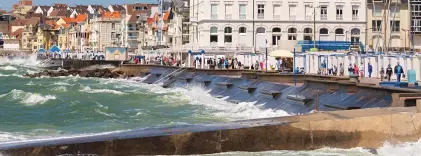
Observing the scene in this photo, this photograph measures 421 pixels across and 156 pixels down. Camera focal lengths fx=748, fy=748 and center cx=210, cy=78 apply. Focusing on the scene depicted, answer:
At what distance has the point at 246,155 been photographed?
16.4 m

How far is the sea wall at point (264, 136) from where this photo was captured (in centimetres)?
1572

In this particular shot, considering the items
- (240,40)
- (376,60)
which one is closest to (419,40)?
(240,40)

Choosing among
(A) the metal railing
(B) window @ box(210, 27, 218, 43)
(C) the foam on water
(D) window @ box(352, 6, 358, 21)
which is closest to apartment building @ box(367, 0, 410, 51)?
(D) window @ box(352, 6, 358, 21)

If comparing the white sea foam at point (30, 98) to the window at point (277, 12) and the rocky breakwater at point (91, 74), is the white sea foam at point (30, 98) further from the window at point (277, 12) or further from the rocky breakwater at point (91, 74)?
the window at point (277, 12)

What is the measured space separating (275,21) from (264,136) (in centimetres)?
7959

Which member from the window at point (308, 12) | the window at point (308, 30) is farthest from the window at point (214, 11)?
the window at point (308, 30)

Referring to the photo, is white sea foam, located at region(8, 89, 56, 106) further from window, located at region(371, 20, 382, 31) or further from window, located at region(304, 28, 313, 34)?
window, located at region(371, 20, 382, 31)

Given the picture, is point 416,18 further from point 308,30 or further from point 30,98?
point 30,98

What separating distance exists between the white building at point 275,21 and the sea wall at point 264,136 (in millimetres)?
75756

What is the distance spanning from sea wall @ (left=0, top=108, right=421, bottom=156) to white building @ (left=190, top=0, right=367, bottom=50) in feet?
249

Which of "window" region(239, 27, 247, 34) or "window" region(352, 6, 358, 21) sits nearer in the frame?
"window" region(239, 27, 247, 34)

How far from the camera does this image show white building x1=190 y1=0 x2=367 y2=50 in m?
94.4

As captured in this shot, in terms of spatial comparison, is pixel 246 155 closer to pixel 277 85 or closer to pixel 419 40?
pixel 277 85

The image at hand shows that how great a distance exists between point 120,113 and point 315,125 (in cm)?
1890
